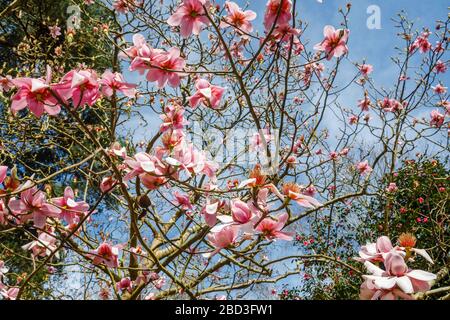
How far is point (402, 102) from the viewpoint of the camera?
386cm

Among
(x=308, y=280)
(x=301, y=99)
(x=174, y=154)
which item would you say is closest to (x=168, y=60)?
(x=174, y=154)

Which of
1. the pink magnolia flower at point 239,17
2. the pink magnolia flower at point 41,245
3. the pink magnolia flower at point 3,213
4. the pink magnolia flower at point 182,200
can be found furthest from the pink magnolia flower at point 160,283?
the pink magnolia flower at point 239,17

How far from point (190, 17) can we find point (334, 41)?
1.80 ft

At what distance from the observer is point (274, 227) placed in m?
1.07

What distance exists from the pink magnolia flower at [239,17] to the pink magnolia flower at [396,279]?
979 mm

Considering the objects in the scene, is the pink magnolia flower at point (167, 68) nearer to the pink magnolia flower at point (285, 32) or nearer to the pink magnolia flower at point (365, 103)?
the pink magnolia flower at point (285, 32)

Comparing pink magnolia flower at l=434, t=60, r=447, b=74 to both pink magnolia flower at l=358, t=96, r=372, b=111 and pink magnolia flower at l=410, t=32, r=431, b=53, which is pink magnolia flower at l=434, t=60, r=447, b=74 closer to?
pink magnolia flower at l=410, t=32, r=431, b=53

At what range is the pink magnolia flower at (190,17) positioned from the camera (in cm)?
132

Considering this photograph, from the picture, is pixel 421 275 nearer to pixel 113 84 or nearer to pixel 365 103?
pixel 113 84

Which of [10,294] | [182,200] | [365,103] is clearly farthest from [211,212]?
[365,103]

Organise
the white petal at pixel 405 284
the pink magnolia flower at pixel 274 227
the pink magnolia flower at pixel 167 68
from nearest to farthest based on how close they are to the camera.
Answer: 1. the white petal at pixel 405 284
2. the pink magnolia flower at pixel 274 227
3. the pink magnolia flower at pixel 167 68
